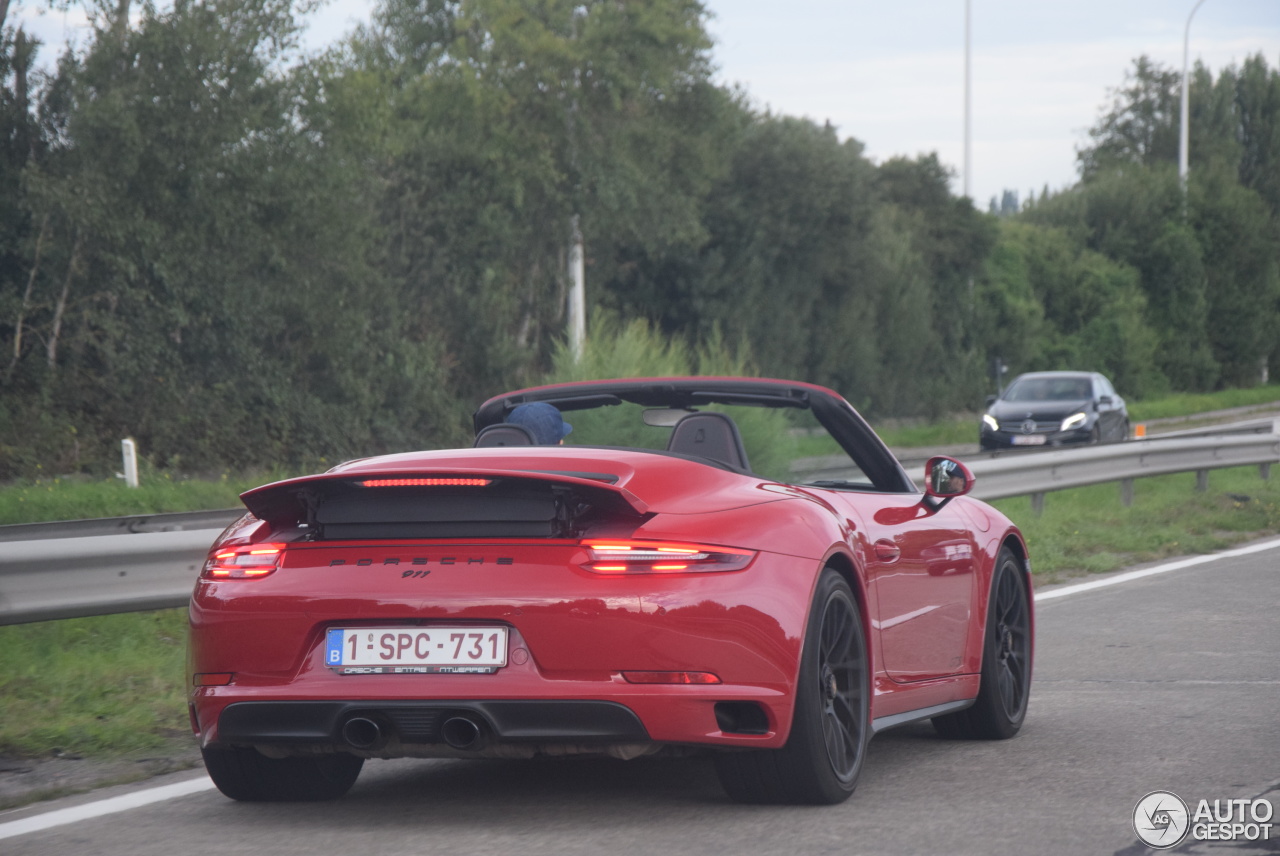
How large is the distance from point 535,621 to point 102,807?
5.35 feet

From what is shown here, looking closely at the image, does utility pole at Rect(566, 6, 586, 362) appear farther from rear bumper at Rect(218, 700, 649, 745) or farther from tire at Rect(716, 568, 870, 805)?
rear bumper at Rect(218, 700, 649, 745)

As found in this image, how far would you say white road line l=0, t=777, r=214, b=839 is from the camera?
192 inches

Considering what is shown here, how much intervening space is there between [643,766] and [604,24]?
34.1m

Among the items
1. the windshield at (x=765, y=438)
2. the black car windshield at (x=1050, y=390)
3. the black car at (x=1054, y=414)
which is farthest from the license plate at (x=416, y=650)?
the black car windshield at (x=1050, y=390)

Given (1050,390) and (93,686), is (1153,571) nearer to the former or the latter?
(93,686)

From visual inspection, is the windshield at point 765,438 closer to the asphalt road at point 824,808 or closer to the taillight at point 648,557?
the asphalt road at point 824,808

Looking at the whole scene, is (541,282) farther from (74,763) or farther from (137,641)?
(74,763)

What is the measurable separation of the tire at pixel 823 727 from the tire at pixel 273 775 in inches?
48.2

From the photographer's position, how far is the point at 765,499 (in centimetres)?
495

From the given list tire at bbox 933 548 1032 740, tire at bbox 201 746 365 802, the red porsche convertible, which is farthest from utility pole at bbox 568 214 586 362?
the red porsche convertible

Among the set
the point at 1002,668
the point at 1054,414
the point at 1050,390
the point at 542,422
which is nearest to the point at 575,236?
the point at 1050,390

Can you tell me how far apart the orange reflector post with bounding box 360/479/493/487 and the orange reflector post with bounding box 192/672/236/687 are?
2.14ft

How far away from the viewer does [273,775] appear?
5207 millimetres

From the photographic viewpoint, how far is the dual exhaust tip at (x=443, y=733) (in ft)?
14.7
